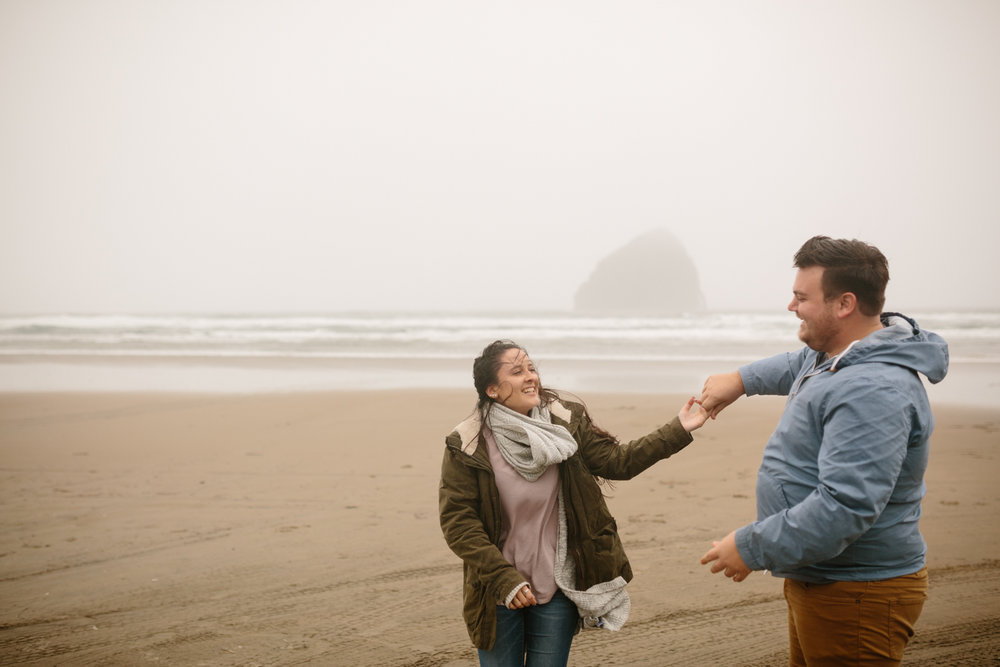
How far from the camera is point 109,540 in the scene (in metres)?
5.62

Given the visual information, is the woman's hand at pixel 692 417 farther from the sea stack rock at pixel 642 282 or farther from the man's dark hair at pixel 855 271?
the sea stack rock at pixel 642 282

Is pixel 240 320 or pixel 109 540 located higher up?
pixel 109 540

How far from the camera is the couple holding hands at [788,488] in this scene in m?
1.93

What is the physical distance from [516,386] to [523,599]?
0.78 metres

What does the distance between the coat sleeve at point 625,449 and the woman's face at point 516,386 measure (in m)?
0.24

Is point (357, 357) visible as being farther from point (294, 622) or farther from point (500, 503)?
point (500, 503)

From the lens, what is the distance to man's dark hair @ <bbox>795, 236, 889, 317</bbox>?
2.10 m

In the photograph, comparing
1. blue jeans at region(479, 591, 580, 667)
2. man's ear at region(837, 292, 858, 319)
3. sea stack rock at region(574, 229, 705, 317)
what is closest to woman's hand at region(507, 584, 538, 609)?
blue jeans at region(479, 591, 580, 667)

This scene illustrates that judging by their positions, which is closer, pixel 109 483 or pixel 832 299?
pixel 832 299

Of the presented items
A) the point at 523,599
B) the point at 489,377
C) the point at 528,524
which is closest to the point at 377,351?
the point at 489,377

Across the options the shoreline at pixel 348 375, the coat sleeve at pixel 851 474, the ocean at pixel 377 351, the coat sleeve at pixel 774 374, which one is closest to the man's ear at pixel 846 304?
the coat sleeve at pixel 851 474

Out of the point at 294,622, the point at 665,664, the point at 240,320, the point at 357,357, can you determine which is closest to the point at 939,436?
the point at 665,664

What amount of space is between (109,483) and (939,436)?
962 cm

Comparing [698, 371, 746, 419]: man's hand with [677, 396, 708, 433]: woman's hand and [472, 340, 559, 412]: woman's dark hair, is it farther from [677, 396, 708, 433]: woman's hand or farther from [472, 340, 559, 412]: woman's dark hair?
[472, 340, 559, 412]: woman's dark hair
